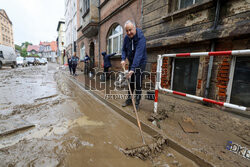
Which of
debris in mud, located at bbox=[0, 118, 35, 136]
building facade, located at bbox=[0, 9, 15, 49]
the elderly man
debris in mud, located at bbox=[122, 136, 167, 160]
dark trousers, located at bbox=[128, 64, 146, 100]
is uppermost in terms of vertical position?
building facade, located at bbox=[0, 9, 15, 49]

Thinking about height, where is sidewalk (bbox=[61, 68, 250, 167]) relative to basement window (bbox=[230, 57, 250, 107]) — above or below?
below

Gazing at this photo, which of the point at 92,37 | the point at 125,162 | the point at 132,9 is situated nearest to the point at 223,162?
the point at 125,162

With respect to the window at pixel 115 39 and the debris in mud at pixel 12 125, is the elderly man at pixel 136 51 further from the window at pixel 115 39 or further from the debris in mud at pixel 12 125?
the window at pixel 115 39

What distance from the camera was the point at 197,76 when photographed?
142 inches

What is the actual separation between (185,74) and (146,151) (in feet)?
10.1

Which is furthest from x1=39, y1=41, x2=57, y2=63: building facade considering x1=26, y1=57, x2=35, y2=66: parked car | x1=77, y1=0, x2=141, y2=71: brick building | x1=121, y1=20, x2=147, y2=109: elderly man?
x1=121, y1=20, x2=147, y2=109: elderly man

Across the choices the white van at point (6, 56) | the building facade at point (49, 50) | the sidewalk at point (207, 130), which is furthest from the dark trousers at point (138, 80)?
the building facade at point (49, 50)

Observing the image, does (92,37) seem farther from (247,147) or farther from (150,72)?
(247,147)

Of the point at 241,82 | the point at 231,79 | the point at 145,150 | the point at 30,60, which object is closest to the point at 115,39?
the point at 231,79

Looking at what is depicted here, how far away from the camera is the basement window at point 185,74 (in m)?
3.72

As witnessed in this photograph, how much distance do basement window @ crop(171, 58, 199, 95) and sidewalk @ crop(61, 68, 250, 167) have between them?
0.77 meters

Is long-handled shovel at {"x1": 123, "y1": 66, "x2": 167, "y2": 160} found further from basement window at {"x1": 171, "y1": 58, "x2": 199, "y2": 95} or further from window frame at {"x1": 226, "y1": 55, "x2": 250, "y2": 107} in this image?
basement window at {"x1": 171, "y1": 58, "x2": 199, "y2": 95}

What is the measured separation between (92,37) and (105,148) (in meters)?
10.6

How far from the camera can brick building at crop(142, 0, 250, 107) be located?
2.70 m
